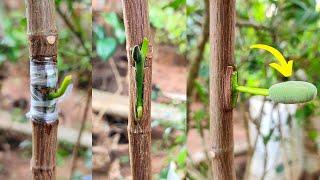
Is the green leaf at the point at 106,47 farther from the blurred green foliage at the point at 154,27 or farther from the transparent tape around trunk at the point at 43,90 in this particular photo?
the transparent tape around trunk at the point at 43,90

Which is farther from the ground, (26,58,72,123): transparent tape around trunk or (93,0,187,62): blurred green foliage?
(93,0,187,62): blurred green foliage

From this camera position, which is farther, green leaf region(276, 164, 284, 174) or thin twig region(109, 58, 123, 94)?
green leaf region(276, 164, 284, 174)

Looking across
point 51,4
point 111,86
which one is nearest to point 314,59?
point 111,86

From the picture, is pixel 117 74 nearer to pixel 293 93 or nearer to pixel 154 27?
pixel 154 27

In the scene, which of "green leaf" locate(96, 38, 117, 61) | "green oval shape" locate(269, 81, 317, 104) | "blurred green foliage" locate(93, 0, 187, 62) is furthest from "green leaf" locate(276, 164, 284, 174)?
"green oval shape" locate(269, 81, 317, 104)

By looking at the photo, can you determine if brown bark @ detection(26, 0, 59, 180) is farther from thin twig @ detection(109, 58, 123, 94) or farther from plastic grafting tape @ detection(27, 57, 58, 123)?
thin twig @ detection(109, 58, 123, 94)

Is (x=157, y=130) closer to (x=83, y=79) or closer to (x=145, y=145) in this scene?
(x=83, y=79)

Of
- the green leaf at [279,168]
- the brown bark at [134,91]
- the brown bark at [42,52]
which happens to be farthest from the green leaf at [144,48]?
the green leaf at [279,168]

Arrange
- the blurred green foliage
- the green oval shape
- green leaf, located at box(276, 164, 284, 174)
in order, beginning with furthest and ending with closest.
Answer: green leaf, located at box(276, 164, 284, 174), the blurred green foliage, the green oval shape

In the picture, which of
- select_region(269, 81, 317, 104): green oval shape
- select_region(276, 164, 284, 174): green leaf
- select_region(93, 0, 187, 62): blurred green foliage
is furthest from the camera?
select_region(276, 164, 284, 174): green leaf

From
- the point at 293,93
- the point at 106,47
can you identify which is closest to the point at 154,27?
the point at 106,47
